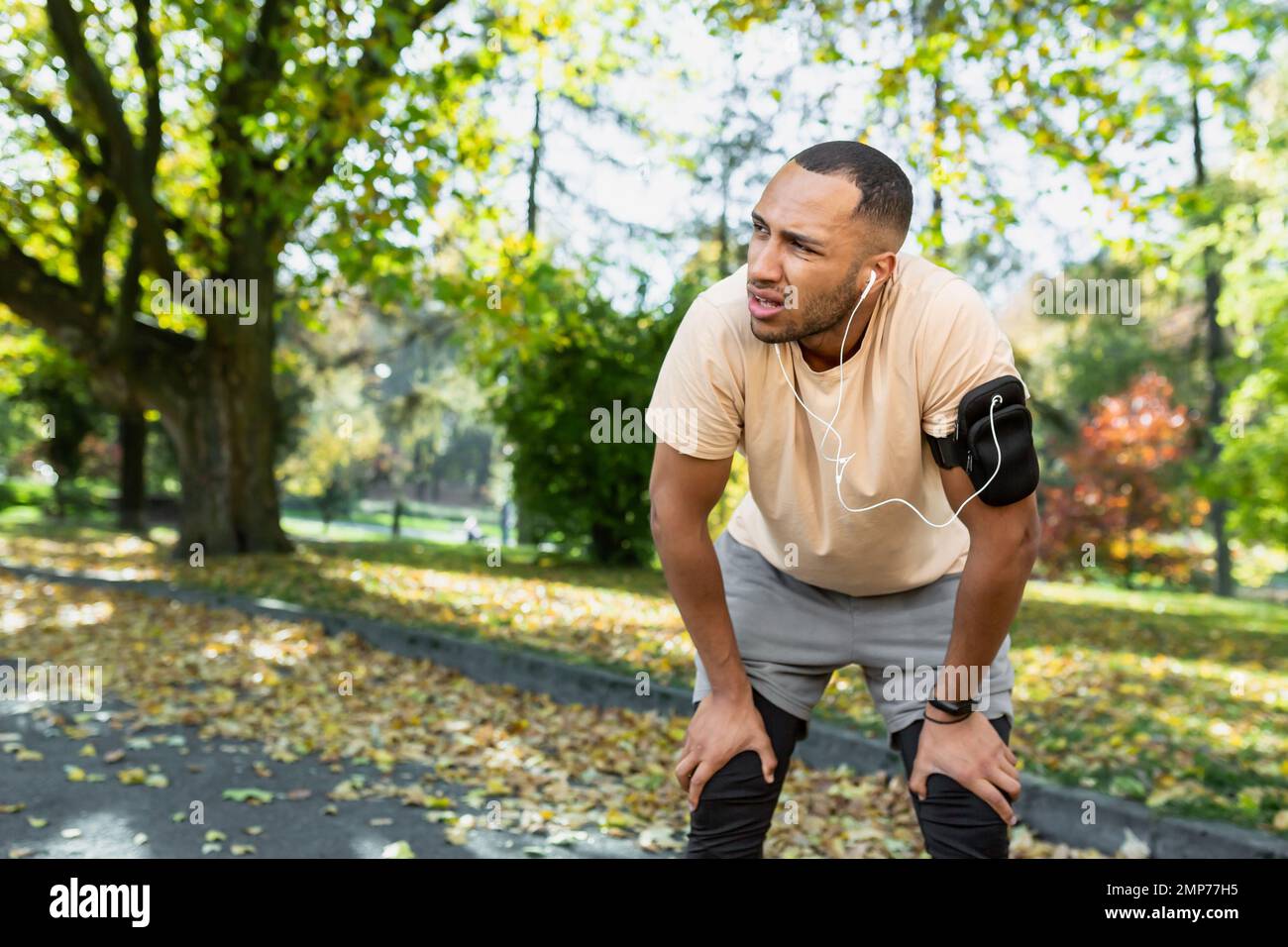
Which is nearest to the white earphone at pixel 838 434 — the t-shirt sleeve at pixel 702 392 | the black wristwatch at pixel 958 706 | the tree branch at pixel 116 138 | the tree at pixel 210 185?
the t-shirt sleeve at pixel 702 392

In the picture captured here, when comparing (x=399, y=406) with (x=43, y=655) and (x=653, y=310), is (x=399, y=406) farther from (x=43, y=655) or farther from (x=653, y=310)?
(x=43, y=655)

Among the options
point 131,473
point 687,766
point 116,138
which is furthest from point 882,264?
point 131,473

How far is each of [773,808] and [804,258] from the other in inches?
54.7

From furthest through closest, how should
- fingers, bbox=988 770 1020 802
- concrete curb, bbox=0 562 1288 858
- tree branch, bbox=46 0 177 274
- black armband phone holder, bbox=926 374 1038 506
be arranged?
tree branch, bbox=46 0 177 274 < concrete curb, bbox=0 562 1288 858 < fingers, bbox=988 770 1020 802 < black armband phone holder, bbox=926 374 1038 506

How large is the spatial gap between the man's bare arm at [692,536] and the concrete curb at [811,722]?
2806 mm

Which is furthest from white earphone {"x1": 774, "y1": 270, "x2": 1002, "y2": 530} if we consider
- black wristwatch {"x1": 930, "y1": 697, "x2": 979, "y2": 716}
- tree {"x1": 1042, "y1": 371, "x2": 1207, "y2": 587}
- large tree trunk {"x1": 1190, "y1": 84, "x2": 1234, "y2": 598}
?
large tree trunk {"x1": 1190, "y1": 84, "x2": 1234, "y2": 598}

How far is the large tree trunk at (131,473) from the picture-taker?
23.0m

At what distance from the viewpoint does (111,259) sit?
76.3 ft

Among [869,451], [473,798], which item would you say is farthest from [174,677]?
[869,451]

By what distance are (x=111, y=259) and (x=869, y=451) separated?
23.9 metres

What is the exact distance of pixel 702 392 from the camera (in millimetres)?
2658

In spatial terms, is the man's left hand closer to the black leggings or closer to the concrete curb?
the black leggings

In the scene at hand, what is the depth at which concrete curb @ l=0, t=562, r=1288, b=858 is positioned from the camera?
15.0 ft

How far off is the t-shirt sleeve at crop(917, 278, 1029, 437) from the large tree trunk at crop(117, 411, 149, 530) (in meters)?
23.0
